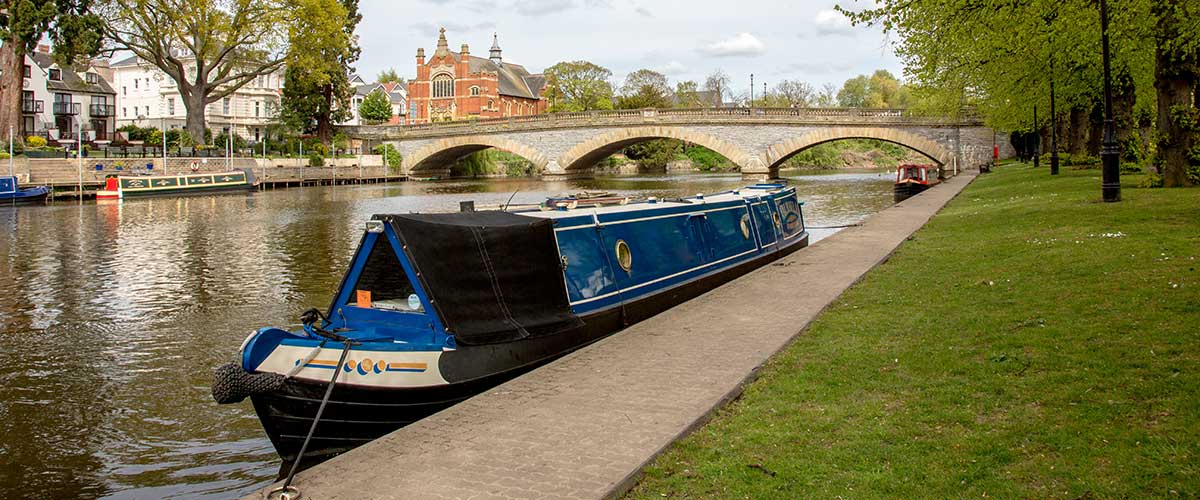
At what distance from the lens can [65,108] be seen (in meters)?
69.0

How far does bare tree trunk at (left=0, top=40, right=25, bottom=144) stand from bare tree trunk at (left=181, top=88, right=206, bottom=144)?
8.71 meters

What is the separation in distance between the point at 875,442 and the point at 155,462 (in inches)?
225

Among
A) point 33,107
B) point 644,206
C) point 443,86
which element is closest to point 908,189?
point 644,206

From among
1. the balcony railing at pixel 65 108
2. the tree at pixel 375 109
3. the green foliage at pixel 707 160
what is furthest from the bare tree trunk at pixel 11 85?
the green foliage at pixel 707 160

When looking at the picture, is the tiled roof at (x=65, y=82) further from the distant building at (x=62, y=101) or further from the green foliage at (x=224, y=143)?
the green foliage at (x=224, y=143)

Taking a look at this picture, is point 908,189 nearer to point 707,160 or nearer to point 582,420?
point 582,420

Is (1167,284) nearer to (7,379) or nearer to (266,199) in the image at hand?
(7,379)

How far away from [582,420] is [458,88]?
9257 cm

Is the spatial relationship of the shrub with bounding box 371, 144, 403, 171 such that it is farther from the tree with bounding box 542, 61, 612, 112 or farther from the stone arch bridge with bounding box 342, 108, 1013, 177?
the tree with bounding box 542, 61, 612, 112

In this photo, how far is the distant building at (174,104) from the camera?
80.2 metres

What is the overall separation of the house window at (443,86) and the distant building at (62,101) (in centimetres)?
3177

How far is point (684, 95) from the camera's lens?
100938 mm

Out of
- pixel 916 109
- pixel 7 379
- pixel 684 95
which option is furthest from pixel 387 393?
pixel 684 95

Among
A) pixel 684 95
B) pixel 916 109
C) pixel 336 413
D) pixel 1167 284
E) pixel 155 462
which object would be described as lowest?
pixel 155 462
